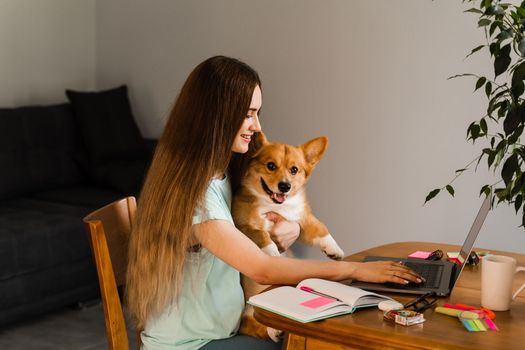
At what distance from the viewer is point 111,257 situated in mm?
1829

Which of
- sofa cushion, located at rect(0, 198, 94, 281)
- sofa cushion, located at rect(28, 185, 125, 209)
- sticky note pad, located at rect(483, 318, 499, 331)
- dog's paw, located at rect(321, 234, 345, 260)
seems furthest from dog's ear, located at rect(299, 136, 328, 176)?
sofa cushion, located at rect(28, 185, 125, 209)

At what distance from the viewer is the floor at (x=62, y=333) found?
3.17 m

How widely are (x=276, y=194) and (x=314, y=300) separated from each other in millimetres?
720

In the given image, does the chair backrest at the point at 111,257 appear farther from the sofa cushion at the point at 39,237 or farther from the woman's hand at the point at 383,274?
the sofa cushion at the point at 39,237

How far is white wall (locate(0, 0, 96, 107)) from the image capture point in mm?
4199

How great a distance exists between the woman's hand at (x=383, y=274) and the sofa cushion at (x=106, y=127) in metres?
2.56

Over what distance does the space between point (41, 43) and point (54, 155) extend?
0.70 metres

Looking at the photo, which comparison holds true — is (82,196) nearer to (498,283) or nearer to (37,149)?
(37,149)

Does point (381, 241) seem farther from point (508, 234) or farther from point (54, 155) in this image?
point (54, 155)

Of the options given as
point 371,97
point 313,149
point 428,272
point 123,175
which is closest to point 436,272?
point 428,272

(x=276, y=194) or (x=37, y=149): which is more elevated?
(x=276, y=194)

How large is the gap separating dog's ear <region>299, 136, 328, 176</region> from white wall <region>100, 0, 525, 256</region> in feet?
4.09

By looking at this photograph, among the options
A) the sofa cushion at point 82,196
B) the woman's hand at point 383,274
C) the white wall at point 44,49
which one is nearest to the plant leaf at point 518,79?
the woman's hand at point 383,274

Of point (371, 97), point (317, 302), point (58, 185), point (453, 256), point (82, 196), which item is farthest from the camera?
point (58, 185)
